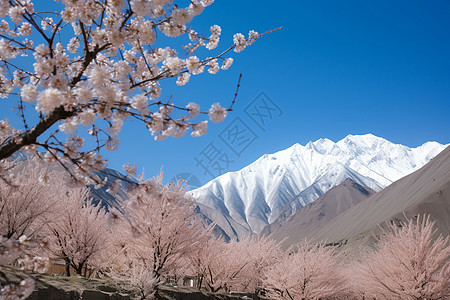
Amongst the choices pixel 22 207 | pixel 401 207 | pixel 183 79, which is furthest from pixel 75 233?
pixel 401 207

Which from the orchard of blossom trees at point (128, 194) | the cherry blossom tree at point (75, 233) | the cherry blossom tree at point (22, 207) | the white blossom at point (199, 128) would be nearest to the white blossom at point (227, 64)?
the orchard of blossom trees at point (128, 194)

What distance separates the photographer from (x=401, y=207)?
8756 centimetres

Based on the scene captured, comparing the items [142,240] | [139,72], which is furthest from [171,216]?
[139,72]

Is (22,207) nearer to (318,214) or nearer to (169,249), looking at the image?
(169,249)

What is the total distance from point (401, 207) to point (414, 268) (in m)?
81.4

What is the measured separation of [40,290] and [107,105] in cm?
916

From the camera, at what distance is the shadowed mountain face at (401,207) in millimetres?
76562

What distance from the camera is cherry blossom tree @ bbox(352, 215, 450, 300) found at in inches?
595

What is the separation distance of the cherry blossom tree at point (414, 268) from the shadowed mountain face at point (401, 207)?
58159mm

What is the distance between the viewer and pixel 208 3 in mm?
4109

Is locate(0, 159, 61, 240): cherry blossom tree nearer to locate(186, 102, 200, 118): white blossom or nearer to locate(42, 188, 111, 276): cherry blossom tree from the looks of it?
locate(42, 188, 111, 276): cherry blossom tree

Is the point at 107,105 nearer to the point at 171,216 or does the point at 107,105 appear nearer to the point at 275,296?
the point at 171,216

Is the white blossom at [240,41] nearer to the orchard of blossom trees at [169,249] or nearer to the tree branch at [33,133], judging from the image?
the tree branch at [33,133]

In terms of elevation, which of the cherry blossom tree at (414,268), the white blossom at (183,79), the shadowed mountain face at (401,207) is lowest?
the cherry blossom tree at (414,268)
